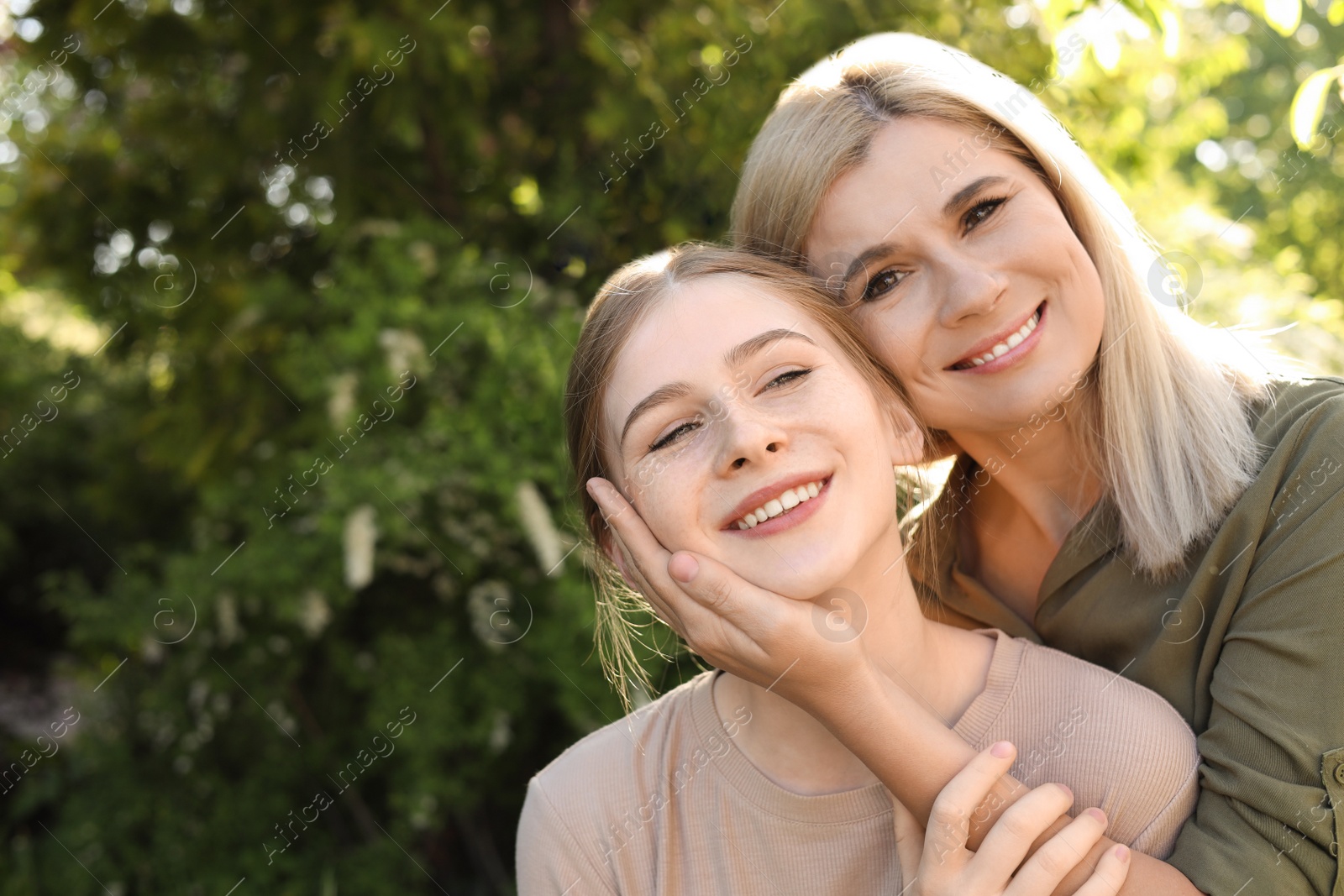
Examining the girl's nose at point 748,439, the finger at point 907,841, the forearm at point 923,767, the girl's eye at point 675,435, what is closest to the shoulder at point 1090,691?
the forearm at point 923,767

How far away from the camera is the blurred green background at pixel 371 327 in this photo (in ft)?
9.84

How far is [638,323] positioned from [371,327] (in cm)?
151

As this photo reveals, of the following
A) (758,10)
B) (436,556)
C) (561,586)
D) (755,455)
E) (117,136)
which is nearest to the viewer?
(755,455)

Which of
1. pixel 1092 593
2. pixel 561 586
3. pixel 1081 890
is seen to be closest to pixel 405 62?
pixel 561 586

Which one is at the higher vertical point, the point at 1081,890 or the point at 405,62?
the point at 405,62

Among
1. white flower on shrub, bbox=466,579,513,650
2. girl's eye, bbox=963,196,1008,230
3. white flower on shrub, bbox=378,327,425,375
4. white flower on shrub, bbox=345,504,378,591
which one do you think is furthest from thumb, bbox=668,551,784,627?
white flower on shrub, bbox=466,579,513,650

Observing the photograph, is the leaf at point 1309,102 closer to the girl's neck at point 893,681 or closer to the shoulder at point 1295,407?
the shoulder at point 1295,407

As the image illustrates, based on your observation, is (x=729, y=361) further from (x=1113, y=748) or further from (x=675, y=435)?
(x=1113, y=748)

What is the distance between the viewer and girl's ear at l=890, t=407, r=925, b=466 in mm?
1906

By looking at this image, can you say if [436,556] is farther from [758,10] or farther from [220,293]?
[758,10]

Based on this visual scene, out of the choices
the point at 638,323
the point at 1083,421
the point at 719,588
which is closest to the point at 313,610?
the point at 638,323

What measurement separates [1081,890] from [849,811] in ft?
1.22

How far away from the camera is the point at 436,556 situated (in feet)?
11.6

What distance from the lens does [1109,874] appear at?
4.86 feet
